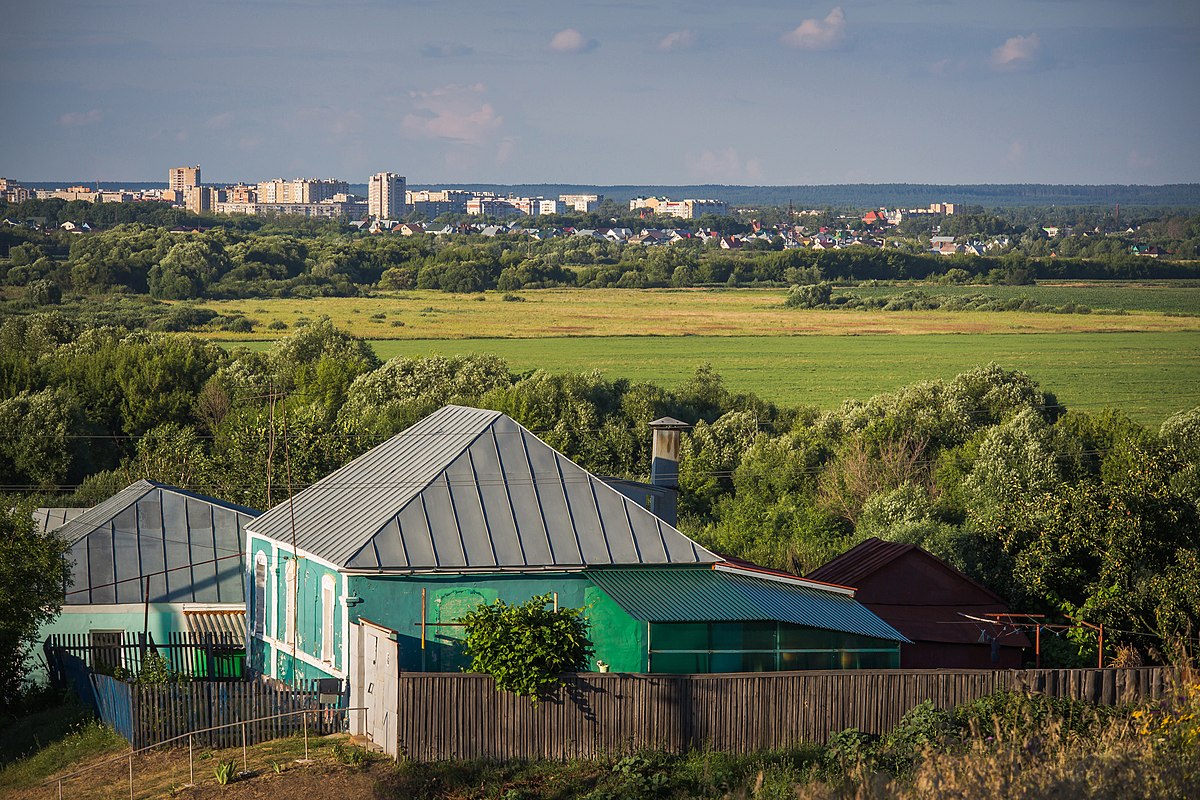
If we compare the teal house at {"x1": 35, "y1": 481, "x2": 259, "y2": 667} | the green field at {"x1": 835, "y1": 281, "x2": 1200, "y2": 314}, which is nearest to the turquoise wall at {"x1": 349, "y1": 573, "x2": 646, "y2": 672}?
the teal house at {"x1": 35, "y1": 481, "x2": 259, "y2": 667}

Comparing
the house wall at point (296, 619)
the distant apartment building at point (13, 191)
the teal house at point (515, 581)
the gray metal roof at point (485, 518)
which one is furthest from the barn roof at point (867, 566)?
the distant apartment building at point (13, 191)

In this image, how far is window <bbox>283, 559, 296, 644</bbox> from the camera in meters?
25.5

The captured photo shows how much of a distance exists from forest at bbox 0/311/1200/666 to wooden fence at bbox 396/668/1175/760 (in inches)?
287

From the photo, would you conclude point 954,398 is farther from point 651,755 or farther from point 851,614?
point 651,755

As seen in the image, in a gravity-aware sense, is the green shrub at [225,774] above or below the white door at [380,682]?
below

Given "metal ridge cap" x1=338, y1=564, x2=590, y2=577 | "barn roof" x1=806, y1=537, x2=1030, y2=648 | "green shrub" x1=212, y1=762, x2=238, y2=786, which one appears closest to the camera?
"green shrub" x1=212, y1=762, x2=238, y2=786

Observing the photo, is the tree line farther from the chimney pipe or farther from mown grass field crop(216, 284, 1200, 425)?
the chimney pipe

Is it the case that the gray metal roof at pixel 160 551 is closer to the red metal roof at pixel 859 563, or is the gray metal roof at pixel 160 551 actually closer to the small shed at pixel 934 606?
the red metal roof at pixel 859 563

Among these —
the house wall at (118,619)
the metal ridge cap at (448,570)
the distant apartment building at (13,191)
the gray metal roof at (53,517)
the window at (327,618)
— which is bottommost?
the house wall at (118,619)

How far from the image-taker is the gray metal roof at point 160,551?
103 ft

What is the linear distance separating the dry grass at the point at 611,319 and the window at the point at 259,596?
3031 inches

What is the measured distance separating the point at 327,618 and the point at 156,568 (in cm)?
939

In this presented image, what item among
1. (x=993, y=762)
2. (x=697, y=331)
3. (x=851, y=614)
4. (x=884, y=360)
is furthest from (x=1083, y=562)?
(x=697, y=331)

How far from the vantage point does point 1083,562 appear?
30422mm
